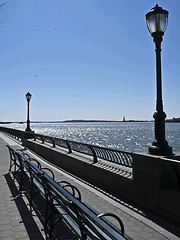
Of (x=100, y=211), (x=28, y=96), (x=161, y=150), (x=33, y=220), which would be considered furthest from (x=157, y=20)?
(x=28, y=96)

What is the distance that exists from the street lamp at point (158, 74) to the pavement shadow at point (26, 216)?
2779 millimetres

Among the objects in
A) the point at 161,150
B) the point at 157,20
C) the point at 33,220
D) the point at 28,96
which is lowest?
the point at 33,220

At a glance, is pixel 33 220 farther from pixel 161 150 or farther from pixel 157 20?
pixel 157 20

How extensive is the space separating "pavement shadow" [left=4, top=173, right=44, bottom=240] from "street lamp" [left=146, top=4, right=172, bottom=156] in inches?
109

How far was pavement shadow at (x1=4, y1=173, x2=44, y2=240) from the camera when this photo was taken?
434 centimetres

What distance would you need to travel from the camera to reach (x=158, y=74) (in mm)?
5672

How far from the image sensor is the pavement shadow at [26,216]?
4336 mm

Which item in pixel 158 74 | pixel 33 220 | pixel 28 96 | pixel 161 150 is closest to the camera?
pixel 33 220

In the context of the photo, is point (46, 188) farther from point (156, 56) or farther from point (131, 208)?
point (156, 56)

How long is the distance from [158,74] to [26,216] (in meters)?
4.09

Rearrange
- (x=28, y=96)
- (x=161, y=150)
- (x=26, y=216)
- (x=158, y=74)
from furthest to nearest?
1. (x=28, y=96)
2. (x=158, y=74)
3. (x=161, y=150)
4. (x=26, y=216)

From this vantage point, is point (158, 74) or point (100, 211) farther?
point (158, 74)

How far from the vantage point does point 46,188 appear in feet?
14.2

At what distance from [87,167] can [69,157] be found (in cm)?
182
